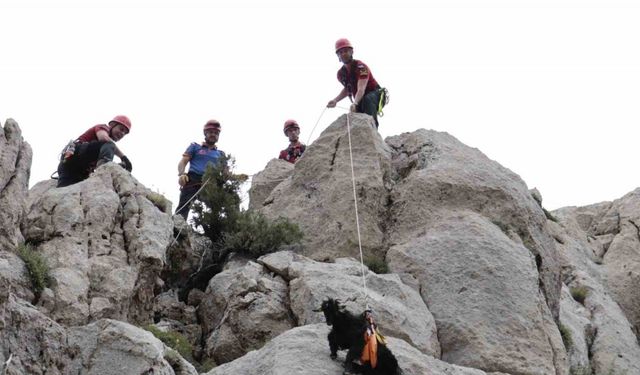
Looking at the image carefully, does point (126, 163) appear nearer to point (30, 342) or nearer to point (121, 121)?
point (121, 121)

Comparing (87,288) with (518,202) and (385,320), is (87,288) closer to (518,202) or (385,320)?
(385,320)

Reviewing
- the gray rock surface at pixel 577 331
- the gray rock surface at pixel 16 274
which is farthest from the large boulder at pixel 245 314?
the gray rock surface at pixel 577 331

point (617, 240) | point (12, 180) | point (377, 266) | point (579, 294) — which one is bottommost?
point (12, 180)

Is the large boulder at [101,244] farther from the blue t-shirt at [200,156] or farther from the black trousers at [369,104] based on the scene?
the black trousers at [369,104]

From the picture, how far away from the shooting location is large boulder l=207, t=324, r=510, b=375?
10.5 metres

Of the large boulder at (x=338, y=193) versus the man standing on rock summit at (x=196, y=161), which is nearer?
the large boulder at (x=338, y=193)

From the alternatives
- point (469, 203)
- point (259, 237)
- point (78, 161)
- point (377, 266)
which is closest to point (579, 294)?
point (469, 203)

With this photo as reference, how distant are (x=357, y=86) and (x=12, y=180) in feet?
28.9

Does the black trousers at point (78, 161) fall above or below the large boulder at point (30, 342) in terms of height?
above

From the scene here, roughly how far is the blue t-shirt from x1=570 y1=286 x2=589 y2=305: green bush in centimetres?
869

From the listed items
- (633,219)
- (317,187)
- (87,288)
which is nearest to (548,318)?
(317,187)

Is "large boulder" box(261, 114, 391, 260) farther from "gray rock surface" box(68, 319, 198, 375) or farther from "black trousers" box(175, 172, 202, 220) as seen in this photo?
"gray rock surface" box(68, 319, 198, 375)

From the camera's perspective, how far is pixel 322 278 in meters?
13.8

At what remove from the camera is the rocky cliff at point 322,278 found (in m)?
11.0
